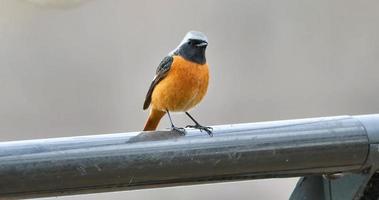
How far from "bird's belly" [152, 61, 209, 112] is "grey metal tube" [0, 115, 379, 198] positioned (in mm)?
1349

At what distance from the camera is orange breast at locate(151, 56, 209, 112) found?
273 centimetres

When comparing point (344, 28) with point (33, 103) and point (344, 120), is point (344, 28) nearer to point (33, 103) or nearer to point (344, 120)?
point (33, 103)

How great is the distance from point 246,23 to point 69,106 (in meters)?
1.62

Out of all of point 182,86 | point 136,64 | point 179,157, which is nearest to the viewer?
point 179,157

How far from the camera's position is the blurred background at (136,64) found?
21.3ft

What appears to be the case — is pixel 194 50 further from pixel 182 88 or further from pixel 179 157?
pixel 179 157

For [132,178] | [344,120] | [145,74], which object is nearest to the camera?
[132,178]

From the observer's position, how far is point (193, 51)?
2832 mm

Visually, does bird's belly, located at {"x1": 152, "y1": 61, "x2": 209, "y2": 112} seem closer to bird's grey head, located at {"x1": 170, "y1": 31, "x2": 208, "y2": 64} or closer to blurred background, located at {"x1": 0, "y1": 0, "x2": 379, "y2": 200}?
bird's grey head, located at {"x1": 170, "y1": 31, "x2": 208, "y2": 64}

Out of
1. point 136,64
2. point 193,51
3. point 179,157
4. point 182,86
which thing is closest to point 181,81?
point 182,86

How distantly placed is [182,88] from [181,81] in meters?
0.03

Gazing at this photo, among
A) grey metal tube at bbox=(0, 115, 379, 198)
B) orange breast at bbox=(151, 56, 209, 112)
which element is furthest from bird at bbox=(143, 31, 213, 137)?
grey metal tube at bbox=(0, 115, 379, 198)

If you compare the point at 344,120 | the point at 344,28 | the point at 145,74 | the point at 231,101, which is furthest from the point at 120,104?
the point at 344,120

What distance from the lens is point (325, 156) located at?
134 centimetres
